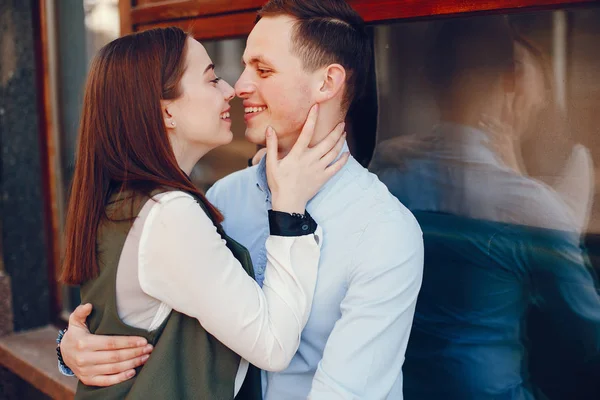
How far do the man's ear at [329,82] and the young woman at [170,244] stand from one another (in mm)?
152

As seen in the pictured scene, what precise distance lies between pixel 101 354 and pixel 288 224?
0.59 meters

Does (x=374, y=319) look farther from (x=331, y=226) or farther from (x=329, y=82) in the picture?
(x=329, y=82)

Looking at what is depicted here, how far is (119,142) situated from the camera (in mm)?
1782

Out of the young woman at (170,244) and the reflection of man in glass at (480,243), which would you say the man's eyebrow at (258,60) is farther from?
the reflection of man in glass at (480,243)

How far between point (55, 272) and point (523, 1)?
3.43 meters

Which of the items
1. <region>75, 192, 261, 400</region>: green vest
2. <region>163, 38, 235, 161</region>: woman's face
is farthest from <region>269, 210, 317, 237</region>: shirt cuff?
<region>163, 38, 235, 161</region>: woman's face

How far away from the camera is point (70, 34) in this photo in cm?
401

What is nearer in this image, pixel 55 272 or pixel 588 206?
pixel 588 206

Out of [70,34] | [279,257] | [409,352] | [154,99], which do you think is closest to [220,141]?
[154,99]

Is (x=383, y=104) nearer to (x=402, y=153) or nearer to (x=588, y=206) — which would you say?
(x=402, y=153)

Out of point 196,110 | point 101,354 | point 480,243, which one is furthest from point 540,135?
point 101,354

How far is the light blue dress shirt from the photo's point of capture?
1.69 meters

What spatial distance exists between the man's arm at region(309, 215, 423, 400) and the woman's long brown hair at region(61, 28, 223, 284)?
0.43 metres

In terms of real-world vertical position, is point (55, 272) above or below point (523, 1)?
below
